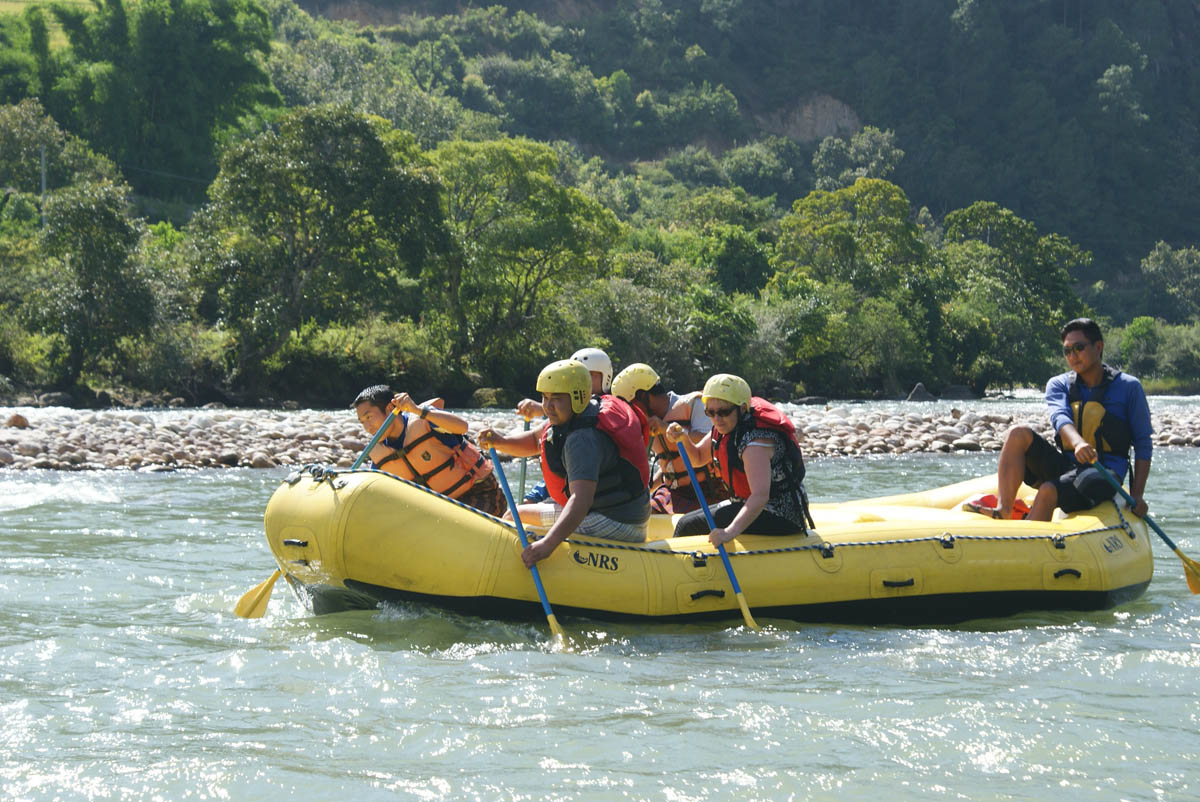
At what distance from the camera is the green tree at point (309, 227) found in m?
26.5

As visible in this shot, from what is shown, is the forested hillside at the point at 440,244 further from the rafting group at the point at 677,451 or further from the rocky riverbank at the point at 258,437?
the rafting group at the point at 677,451

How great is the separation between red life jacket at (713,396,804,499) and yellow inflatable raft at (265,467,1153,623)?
0.30 meters

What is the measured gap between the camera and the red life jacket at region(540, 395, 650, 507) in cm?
584

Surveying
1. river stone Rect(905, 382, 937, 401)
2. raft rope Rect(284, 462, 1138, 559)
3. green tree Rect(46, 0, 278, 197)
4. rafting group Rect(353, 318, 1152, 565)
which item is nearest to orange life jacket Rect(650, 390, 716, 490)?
rafting group Rect(353, 318, 1152, 565)

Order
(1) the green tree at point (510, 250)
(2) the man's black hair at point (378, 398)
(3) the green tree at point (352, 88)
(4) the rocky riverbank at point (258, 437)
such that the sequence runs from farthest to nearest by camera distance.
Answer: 1. (3) the green tree at point (352, 88)
2. (1) the green tree at point (510, 250)
3. (4) the rocky riverbank at point (258, 437)
4. (2) the man's black hair at point (378, 398)

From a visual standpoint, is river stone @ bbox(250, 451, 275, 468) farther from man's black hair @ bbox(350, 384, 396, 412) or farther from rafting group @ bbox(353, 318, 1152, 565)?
man's black hair @ bbox(350, 384, 396, 412)

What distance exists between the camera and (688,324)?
33312 mm

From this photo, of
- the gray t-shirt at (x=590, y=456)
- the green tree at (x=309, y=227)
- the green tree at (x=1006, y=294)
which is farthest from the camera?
the green tree at (x=1006, y=294)

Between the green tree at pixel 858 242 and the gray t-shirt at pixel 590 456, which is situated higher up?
the green tree at pixel 858 242

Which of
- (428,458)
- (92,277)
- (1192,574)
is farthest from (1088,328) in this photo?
(92,277)

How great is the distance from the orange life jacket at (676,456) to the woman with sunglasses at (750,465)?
2.17 feet

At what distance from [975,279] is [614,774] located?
4621cm

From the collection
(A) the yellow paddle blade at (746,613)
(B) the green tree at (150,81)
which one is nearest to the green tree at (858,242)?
(B) the green tree at (150,81)

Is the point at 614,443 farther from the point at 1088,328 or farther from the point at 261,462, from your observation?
the point at 261,462
